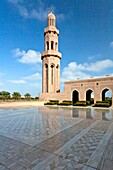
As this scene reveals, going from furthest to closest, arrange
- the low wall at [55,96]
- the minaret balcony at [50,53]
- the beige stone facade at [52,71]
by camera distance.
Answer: the minaret balcony at [50,53]
the beige stone facade at [52,71]
the low wall at [55,96]

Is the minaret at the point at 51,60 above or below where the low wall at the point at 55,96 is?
above

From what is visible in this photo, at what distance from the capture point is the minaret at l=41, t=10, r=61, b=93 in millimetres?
35531

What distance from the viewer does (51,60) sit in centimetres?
3566

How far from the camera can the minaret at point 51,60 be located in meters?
35.5

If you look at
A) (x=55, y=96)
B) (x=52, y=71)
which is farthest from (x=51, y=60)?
(x=55, y=96)

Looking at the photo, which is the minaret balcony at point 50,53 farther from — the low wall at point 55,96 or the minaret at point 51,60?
the low wall at point 55,96

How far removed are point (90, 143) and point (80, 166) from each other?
1.69 metres

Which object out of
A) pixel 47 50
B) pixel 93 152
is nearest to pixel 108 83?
pixel 47 50

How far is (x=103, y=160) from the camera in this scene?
348 centimetres

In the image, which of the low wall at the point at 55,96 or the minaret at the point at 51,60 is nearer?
the low wall at the point at 55,96

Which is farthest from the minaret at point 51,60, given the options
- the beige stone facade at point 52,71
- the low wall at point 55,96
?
the low wall at point 55,96

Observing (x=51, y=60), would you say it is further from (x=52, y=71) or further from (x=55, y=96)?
(x=55, y=96)

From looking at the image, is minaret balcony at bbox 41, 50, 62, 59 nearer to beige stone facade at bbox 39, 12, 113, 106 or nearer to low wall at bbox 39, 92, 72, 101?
beige stone facade at bbox 39, 12, 113, 106

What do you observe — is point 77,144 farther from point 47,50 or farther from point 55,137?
point 47,50
